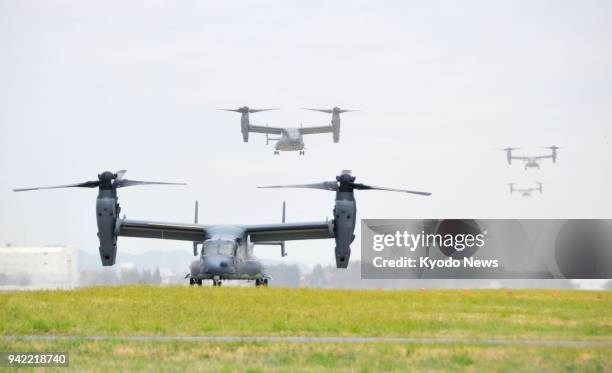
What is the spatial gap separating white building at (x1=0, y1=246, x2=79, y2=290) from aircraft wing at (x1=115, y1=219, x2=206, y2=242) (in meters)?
3.57

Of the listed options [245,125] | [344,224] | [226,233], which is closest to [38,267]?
[226,233]

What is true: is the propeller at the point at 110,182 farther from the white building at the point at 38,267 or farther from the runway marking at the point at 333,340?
the runway marking at the point at 333,340

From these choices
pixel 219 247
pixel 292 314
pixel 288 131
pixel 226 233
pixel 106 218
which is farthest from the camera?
pixel 288 131

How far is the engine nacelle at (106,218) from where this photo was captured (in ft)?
187

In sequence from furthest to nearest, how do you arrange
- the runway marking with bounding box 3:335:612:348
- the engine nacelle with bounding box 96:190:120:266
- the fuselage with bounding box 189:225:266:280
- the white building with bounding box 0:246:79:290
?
1. the white building with bounding box 0:246:79:290
2. the engine nacelle with bounding box 96:190:120:266
3. the fuselage with bounding box 189:225:266:280
4. the runway marking with bounding box 3:335:612:348

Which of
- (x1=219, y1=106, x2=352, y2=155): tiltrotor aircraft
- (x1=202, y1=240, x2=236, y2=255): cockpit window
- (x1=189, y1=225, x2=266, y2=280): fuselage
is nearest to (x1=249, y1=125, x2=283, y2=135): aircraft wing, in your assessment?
(x1=219, y1=106, x2=352, y2=155): tiltrotor aircraft

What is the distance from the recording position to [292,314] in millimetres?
35125

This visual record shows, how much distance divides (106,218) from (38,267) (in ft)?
21.6

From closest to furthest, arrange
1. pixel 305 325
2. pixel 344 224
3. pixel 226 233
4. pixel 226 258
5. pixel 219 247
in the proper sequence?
pixel 305 325
pixel 344 224
pixel 226 258
pixel 219 247
pixel 226 233

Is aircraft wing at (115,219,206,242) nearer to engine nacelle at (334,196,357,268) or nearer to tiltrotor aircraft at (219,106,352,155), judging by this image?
engine nacelle at (334,196,357,268)

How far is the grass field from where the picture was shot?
23297mm

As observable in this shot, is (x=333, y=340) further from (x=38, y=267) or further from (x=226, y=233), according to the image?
(x=38, y=267)

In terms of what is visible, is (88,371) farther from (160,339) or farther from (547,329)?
(547,329)

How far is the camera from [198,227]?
6109cm
